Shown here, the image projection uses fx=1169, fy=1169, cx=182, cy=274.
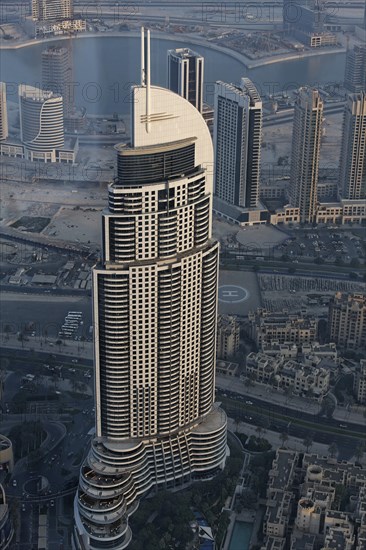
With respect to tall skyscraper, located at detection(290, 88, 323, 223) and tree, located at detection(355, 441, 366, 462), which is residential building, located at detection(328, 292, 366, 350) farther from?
tall skyscraper, located at detection(290, 88, 323, 223)

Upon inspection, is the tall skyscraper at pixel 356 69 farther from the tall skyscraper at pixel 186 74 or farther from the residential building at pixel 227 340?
the residential building at pixel 227 340

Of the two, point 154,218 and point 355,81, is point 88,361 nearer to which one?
point 154,218

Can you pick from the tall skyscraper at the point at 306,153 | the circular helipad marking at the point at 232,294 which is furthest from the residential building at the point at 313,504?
the tall skyscraper at the point at 306,153

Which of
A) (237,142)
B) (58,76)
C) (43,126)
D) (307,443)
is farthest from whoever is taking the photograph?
(58,76)

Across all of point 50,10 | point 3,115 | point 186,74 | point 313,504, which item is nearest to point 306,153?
point 186,74

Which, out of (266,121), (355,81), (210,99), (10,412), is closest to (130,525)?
(10,412)

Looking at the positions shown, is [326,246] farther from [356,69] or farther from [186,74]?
[356,69]
